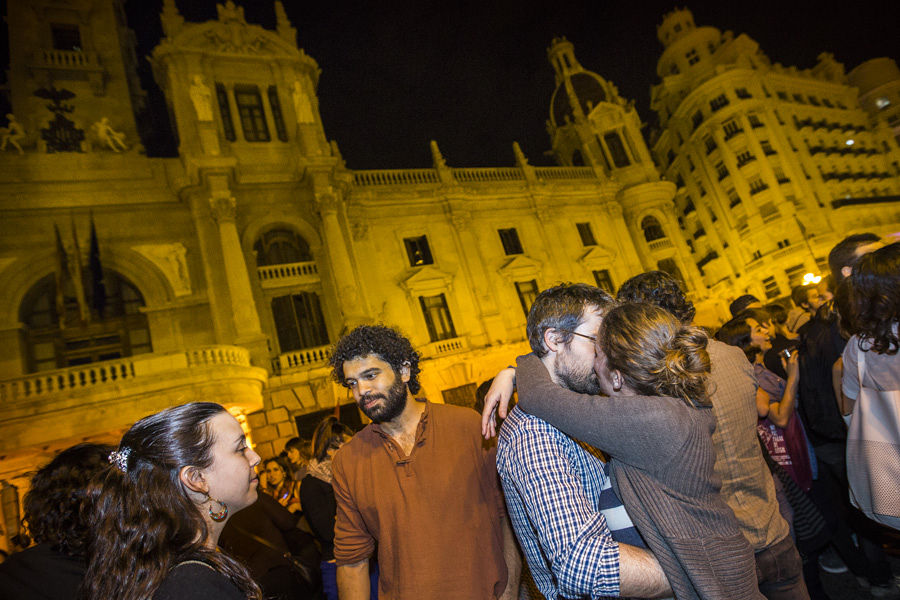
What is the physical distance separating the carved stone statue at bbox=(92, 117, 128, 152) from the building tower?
2092 cm

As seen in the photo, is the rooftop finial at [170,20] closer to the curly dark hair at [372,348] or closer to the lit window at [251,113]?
the lit window at [251,113]

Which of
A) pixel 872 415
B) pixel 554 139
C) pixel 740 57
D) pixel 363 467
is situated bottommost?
pixel 872 415

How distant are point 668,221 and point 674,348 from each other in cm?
2570

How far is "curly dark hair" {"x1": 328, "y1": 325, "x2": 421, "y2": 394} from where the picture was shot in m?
3.11

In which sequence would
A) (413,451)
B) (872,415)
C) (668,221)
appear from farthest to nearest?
(668,221), (413,451), (872,415)

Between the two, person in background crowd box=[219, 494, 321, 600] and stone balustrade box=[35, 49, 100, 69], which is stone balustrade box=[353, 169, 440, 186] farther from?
person in background crowd box=[219, 494, 321, 600]

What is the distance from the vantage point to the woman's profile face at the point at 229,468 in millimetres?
1925

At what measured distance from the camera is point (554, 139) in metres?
33.5

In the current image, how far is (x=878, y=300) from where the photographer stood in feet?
8.50

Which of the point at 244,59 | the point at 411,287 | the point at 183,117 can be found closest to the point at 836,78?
the point at 411,287

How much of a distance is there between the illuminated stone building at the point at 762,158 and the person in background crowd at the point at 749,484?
3094 centimetres

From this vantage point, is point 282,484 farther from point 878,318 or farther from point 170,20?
point 170,20

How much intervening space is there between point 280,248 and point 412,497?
16.6 meters

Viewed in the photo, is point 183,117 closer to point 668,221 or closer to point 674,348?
point 674,348
